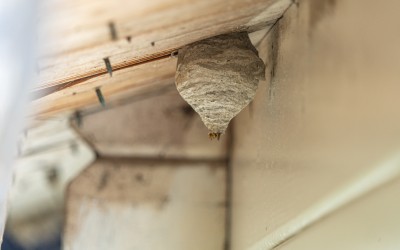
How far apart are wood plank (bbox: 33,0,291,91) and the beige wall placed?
0.16 m

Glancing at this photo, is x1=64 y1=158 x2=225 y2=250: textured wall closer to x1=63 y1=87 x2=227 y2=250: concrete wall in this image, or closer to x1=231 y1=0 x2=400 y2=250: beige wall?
x1=63 y1=87 x2=227 y2=250: concrete wall

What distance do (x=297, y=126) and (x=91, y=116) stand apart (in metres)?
1.35

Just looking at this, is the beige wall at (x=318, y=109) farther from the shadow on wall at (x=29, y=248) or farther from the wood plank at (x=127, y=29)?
the shadow on wall at (x=29, y=248)

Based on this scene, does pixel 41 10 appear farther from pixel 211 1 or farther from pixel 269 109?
pixel 269 109

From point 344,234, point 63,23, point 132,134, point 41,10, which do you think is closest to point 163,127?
point 132,134

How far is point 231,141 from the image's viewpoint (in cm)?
324

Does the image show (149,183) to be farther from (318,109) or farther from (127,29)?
(127,29)

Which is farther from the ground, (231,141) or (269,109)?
(269,109)

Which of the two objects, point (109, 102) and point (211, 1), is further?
point (109, 102)

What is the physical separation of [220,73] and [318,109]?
15.2 inches

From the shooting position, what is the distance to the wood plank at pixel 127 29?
1.40 m

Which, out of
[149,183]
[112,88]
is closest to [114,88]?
[112,88]

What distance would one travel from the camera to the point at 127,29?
5.34ft

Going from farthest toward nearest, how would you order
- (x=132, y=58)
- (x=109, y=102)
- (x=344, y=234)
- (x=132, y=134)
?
(x=132, y=134) → (x=109, y=102) → (x=132, y=58) → (x=344, y=234)
